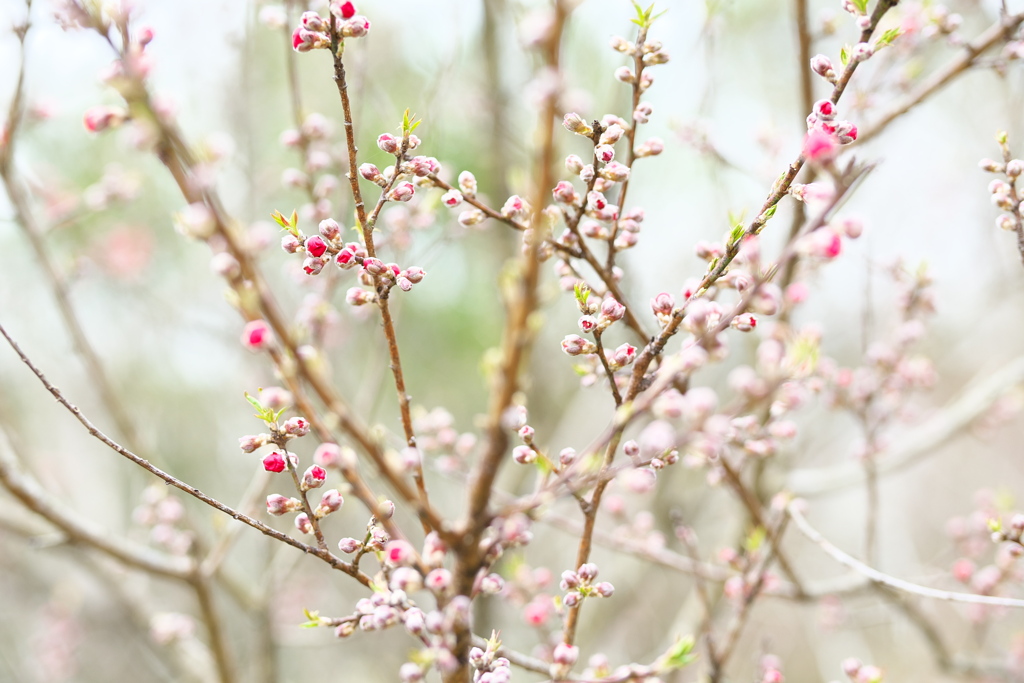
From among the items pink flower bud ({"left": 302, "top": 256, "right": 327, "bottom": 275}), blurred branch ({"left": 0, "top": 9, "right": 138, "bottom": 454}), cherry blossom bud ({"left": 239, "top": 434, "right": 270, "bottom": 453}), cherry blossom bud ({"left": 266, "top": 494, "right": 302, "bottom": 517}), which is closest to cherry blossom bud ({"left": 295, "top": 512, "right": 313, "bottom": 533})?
cherry blossom bud ({"left": 266, "top": 494, "right": 302, "bottom": 517})

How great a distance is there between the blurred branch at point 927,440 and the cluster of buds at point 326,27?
90.3 inches

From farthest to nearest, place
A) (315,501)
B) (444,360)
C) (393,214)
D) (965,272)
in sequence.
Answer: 1. (444,360)
2. (965,272)
3. (315,501)
4. (393,214)

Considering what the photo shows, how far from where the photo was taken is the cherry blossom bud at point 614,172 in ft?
3.57

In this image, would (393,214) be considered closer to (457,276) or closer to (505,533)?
(505,533)

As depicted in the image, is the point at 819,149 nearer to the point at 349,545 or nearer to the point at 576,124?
the point at 576,124

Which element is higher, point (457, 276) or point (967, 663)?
point (457, 276)

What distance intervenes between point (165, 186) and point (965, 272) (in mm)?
5559

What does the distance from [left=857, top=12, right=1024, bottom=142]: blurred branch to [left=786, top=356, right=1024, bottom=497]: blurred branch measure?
1.22 meters

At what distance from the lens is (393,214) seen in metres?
2.07

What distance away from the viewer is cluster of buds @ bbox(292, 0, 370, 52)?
1008 millimetres

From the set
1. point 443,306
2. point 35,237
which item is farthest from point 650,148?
point 443,306

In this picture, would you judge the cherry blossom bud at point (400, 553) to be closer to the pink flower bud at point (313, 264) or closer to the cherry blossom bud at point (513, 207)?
the pink flower bud at point (313, 264)

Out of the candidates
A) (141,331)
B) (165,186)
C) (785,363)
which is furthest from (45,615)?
(785,363)

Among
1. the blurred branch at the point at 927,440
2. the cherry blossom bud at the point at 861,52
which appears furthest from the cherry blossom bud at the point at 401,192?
the blurred branch at the point at 927,440
